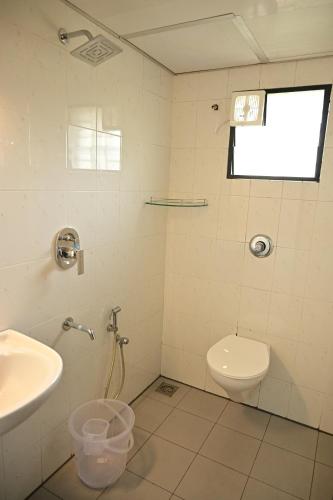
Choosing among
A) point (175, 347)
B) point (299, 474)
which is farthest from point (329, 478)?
point (175, 347)

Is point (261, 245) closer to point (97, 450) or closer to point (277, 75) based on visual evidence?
point (277, 75)

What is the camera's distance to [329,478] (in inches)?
72.6

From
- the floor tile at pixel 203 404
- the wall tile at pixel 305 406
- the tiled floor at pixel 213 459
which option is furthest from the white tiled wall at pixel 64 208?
the wall tile at pixel 305 406

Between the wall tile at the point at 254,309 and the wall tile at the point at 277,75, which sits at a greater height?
the wall tile at the point at 277,75

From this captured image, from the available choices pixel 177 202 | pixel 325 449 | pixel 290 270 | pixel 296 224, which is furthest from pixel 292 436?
pixel 177 202

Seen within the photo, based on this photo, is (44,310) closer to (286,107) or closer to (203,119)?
(203,119)

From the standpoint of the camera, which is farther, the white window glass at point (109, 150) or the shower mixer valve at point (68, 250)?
the white window glass at point (109, 150)

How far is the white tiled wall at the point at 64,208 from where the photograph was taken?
134cm

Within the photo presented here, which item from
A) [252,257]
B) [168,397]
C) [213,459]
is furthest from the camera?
[168,397]

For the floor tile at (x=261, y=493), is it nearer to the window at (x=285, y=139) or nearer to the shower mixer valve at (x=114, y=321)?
the shower mixer valve at (x=114, y=321)

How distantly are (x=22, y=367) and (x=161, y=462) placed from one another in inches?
43.7

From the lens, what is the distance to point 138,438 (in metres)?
2.08

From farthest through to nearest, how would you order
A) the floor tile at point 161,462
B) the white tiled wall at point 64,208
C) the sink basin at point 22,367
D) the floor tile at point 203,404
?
the floor tile at point 203,404 < the floor tile at point 161,462 < the white tiled wall at point 64,208 < the sink basin at point 22,367

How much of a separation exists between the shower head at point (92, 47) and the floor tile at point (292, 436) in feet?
7.66
